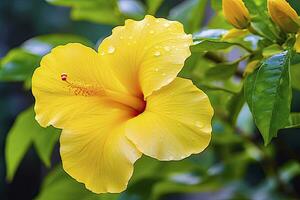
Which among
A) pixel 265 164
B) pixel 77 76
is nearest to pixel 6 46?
pixel 265 164

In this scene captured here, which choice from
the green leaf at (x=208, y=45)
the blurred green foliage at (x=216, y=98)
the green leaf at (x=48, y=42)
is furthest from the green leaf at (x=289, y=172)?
the green leaf at (x=208, y=45)

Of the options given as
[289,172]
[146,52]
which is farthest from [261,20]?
[289,172]

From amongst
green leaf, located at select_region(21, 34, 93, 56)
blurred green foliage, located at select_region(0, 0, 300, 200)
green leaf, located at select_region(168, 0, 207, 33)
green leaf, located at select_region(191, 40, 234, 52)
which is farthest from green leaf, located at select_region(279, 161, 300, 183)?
green leaf, located at select_region(191, 40, 234, 52)

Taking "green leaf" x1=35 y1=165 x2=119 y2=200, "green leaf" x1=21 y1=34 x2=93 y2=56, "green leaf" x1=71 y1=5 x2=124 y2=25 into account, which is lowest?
"green leaf" x1=35 y1=165 x2=119 y2=200

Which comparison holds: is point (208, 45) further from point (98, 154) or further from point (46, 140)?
point (46, 140)

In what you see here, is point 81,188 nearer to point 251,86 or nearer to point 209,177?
point 209,177

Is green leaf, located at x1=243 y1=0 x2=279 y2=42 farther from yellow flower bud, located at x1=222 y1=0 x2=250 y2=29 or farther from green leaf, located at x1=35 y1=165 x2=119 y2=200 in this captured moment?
green leaf, located at x1=35 y1=165 x2=119 y2=200

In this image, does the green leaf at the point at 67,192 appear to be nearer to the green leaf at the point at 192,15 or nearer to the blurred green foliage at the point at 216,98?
the blurred green foliage at the point at 216,98
